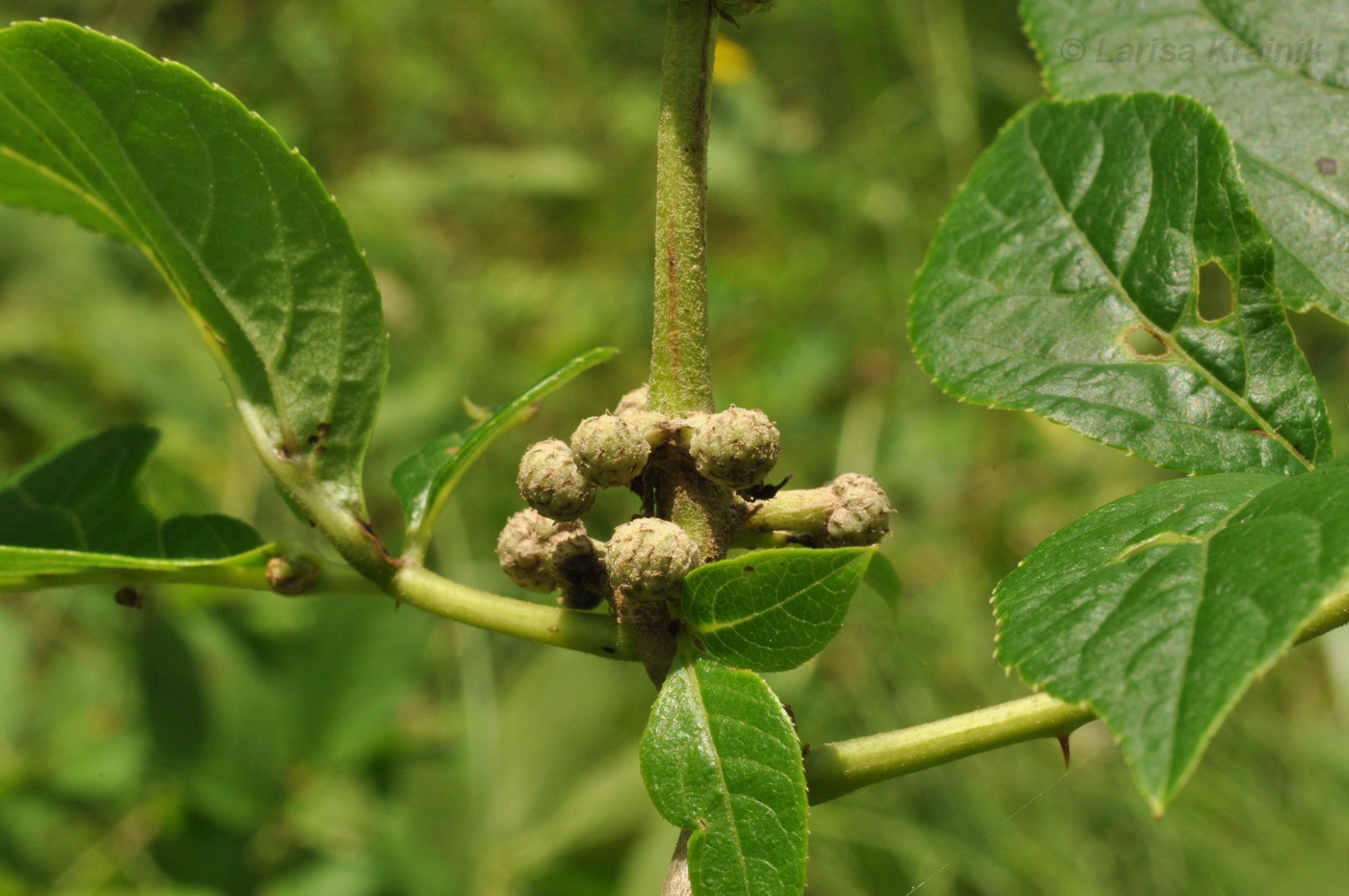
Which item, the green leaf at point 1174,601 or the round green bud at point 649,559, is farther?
the round green bud at point 649,559

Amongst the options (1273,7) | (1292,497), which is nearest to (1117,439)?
(1292,497)

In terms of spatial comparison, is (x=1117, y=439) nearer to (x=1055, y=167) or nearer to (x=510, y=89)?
(x=1055, y=167)

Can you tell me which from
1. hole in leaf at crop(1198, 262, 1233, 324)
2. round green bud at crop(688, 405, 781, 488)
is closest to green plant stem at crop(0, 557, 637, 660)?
round green bud at crop(688, 405, 781, 488)

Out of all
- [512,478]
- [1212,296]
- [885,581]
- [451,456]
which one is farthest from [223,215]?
Answer: [1212,296]

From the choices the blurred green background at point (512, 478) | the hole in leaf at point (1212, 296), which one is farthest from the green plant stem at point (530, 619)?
the hole in leaf at point (1212, 296)

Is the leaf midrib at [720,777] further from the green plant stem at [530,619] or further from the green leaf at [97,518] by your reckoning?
the green leaf at [97,518]

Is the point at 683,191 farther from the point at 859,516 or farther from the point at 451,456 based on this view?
the point at 451,456
